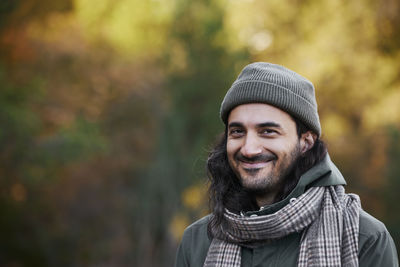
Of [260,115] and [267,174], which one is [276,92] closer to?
[260,115]

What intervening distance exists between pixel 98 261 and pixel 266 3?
10929 millimetres

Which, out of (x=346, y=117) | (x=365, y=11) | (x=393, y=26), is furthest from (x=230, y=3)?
(x=393, y=26)

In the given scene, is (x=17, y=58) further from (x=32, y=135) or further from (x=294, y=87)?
(x=294, y=87)

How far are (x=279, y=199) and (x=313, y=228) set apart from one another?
26 cm

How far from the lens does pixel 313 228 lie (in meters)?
2.90

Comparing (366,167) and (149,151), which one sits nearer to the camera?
(366,167)

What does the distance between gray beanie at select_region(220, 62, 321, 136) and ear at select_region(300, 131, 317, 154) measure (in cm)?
3

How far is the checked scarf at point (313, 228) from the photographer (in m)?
2.79

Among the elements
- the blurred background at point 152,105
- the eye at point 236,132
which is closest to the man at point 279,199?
the eye at point 236,132

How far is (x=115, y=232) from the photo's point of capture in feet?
81.1

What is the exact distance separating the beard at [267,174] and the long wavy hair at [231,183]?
35 mm

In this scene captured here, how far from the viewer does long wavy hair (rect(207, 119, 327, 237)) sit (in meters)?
3.10

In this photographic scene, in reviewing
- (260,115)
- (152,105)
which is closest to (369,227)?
(260,115)

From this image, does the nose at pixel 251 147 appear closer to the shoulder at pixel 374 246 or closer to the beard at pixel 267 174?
the beard at pixel 267 174
